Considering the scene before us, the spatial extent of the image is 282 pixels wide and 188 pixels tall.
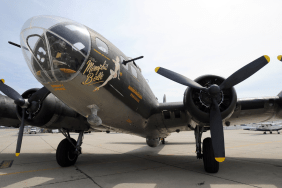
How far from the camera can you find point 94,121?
4641mm

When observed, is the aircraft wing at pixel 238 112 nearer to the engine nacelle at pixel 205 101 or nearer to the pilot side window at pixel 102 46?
the engine nacelle at pixel 205 101

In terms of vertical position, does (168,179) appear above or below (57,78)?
below

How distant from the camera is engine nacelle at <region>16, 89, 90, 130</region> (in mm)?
7043

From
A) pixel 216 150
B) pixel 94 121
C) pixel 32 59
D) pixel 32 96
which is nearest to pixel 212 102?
pixel 216 150

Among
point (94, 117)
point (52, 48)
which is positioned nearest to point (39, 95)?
point (94, 117)

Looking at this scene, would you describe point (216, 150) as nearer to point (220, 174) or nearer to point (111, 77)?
point (220, 174)

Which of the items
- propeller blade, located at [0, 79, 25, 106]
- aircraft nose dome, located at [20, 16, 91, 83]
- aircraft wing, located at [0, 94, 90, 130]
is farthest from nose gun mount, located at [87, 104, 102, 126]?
propeller blade, located at [0, 79, 25, 106]

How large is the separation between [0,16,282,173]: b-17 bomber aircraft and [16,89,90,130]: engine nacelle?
35 mm

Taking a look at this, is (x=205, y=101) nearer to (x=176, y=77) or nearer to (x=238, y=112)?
(x=176, y=77)

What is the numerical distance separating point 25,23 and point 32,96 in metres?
4.02

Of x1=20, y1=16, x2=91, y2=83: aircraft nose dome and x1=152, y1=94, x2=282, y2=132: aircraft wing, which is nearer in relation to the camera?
x1=20, y1=16, x2=91, y2=83: aircraft nose dome

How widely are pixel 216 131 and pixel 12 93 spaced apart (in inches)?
300

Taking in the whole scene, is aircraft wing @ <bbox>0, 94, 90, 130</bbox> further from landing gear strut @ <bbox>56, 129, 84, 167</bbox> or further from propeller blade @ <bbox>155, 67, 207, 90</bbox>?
propeller blade @ <bbox>155, 67, 207, 90</bbox>

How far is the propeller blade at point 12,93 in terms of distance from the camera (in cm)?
662
